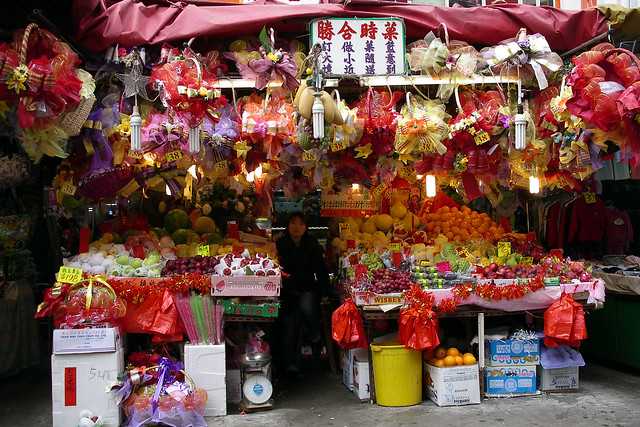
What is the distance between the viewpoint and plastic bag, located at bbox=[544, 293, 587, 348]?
643cm

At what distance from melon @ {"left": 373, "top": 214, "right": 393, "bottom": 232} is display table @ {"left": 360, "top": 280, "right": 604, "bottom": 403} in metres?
2.11

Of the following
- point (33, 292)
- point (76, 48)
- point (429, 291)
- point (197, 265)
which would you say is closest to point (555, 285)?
point (429, 291)

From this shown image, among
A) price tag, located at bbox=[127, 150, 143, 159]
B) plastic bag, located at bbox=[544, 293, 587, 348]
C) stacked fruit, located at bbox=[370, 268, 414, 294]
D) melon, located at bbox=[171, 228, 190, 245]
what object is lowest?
plastic bag, located at bbox=[544, 293, 587, 348]

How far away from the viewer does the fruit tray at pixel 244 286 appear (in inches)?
243

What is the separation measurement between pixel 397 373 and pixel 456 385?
1.91 ft

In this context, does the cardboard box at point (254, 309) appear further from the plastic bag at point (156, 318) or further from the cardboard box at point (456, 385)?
the cardboard box at point (456, 385)

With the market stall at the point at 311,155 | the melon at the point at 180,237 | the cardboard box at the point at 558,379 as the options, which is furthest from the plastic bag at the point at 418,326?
the melon at the point at 180,237

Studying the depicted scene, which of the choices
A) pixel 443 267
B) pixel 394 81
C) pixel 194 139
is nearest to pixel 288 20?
pixel 394 81

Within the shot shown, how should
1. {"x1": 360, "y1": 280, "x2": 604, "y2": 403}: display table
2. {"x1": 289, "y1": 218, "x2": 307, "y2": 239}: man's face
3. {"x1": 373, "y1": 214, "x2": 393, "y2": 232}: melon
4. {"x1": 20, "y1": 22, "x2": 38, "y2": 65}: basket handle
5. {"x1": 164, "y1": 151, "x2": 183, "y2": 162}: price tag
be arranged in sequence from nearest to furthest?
{"x1": 20, "y1": 22, "x2": 38, "y2": 65}: basket handle → {"x1": 164, "y1": 151, "x2": 183, "y2": 162}: price tag → {"x1": 360, "y1": 280, "x2": 604, "y2": 403}: display table → {"x1": 289, "y1": 218, "x2": 307, "y2": 239}: man's face → {"x1": 373, "y1": 214, "x2": 393, "y2": 232}: melon

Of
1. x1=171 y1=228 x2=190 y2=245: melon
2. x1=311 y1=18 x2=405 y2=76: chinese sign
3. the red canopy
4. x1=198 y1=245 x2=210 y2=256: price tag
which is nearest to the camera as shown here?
the red canopy

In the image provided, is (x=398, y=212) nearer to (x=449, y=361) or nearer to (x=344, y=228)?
(x=344, y=228)

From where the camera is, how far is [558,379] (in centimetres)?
671

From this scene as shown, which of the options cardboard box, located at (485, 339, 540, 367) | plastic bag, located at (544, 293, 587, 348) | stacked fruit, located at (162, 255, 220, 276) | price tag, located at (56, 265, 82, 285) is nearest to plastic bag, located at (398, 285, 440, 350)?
cardboard box, located at (485, 339, 540, 367)

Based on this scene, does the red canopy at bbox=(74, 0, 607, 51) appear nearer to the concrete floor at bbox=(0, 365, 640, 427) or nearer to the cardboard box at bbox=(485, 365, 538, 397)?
the cardboard box at bbox=(485, 365, 538, 397)
